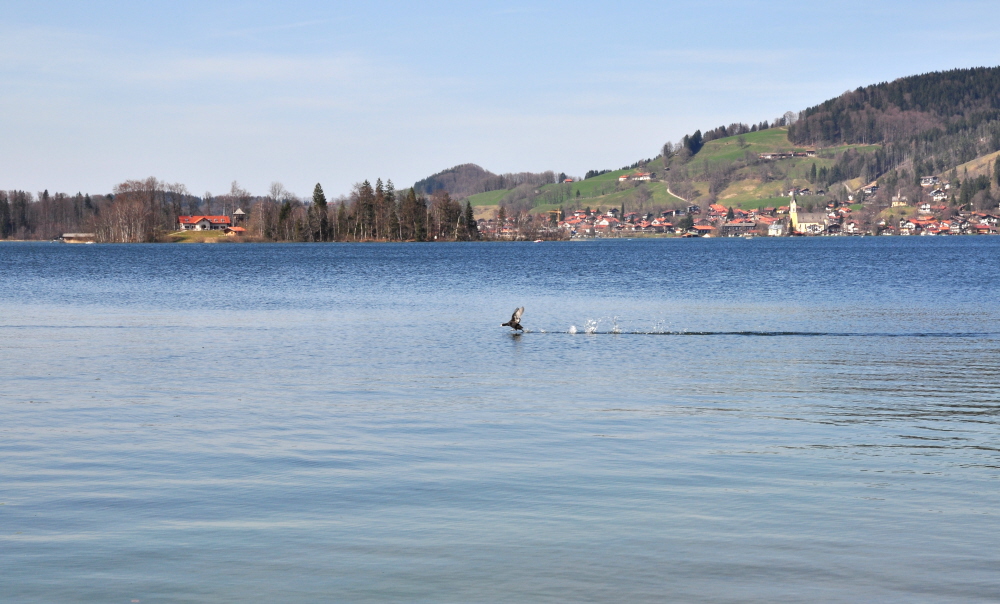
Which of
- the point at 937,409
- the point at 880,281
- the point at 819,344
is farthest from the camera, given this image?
the point at 880,281

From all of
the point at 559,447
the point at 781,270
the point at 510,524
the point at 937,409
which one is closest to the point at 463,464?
the point at 559,447

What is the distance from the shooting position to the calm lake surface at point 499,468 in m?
9.29

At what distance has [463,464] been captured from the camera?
45.6ft

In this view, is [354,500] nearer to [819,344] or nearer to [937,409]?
[937,409]

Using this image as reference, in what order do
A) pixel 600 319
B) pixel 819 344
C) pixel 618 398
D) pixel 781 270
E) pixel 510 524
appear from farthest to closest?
pixel 781 270 < pixel 600 319 < pixel 819 344 < pixel 618 398 < pixel 510 524

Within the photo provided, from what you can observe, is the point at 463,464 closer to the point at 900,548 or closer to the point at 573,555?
the point at 573,555

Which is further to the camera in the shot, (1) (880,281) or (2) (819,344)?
(1) (880,281)

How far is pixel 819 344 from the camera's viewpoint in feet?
103

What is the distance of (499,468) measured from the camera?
13625 mm

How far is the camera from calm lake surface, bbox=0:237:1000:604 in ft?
30.5

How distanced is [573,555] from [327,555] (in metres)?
2.60

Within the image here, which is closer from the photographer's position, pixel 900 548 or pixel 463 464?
pixel 900 548

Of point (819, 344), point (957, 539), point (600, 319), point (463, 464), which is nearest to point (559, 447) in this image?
point (463, 464)

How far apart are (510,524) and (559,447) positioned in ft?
14.2
